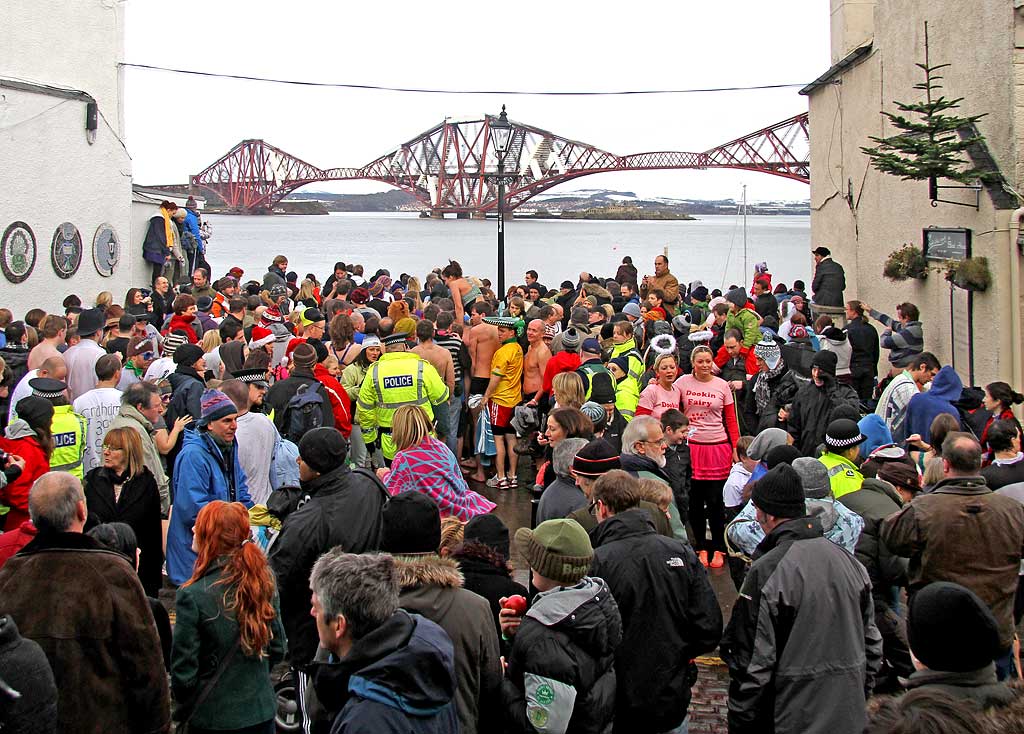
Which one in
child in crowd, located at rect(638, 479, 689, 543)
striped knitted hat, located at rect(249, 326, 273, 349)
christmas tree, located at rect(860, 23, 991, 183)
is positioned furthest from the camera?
christmas tree, located at rect(860, 23, 991, 183)

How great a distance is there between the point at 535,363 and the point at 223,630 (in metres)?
6.16

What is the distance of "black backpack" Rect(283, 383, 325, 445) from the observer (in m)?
7.46

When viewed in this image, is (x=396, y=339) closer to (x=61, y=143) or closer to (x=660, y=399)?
(x=660, y=399)

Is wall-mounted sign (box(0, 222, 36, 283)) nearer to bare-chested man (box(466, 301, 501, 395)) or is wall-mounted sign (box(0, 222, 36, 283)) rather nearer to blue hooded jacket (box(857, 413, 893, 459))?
bare-chested man (box(466, 301, 501, 395))

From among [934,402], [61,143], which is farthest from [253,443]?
[61,143]

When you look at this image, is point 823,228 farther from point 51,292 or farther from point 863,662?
point 863,662

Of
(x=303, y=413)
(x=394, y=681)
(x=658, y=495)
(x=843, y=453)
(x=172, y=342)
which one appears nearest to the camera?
(x=394, y=681)

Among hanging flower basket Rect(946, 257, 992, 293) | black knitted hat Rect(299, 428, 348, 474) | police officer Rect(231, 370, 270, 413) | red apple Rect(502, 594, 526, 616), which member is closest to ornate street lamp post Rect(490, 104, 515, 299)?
hanging flower basket Rect(946, 257, 992, 293)

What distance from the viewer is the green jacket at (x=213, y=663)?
154 inches

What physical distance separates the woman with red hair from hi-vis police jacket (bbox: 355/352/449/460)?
3805 millimetres

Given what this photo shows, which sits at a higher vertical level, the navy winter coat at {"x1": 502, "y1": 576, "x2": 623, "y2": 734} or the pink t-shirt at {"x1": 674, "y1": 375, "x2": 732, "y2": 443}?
the pink t-shirt at {"x1": 674, "y1": 375, "x2": 732, "y2": 443}

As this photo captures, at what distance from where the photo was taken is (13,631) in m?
3.09

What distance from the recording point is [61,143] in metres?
15.1

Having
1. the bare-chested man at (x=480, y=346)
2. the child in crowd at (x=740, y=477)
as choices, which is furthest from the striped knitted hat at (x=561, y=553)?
the bare-chested man at (x=480, y=346)
